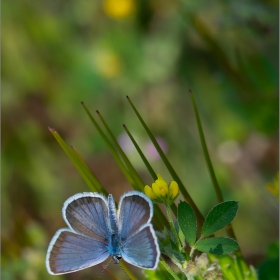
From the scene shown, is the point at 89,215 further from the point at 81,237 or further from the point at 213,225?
the point at 213,225

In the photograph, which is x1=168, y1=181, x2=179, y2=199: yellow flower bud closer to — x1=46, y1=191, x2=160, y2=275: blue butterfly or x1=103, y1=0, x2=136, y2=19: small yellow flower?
x1=46, y1=191, x2=160, y2=275: blue butterfly

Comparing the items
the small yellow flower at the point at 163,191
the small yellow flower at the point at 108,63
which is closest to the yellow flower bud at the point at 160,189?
the small yellow flower at the point at 163,191

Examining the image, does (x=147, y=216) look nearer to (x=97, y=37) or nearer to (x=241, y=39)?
(x=241, y=39)

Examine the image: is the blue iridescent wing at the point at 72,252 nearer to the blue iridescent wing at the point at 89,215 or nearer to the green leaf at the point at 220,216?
the blue iridescent wing at the point at 89,215

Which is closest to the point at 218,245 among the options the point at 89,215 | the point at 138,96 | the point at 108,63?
the point at 89,215

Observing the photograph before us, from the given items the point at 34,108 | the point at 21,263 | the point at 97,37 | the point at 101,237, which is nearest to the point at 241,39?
the point at 97,37

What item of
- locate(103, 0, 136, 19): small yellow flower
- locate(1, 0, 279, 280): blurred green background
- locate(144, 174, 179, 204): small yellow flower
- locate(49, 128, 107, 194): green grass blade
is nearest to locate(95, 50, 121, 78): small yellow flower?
locate(1, 0, 279, 280): blurred green background
